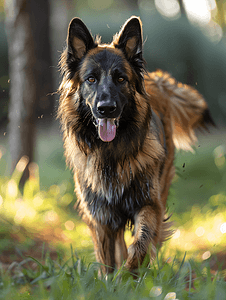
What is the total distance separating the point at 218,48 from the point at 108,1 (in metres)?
6.53

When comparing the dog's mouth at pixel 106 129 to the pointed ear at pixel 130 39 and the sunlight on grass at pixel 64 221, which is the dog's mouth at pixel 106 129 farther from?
the sunlight on grass at pixel 64 221

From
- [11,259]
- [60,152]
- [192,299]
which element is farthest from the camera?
[60,152]

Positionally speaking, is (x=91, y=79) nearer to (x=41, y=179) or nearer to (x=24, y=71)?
(x=24, y=71)

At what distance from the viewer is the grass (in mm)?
2191

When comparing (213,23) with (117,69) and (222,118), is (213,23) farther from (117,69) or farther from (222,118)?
(222,118)

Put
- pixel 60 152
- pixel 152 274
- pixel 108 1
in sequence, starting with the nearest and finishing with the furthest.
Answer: pixel 152 274, pixel 60 152, pixel 108 1

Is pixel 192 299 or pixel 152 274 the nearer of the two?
pixel 192 299

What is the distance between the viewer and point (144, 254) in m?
2.70

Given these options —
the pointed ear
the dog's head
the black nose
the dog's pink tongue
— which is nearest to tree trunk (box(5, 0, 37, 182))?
the dog's head

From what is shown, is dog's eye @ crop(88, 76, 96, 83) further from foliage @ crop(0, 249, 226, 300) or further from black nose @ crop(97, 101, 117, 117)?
foliage @ crop(0, 249, 226, 300)

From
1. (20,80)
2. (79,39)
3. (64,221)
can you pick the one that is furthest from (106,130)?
(20,80)

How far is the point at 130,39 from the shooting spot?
3.09 metres

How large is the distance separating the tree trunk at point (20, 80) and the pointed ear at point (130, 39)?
2.62m

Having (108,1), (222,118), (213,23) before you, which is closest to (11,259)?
(213,23)
